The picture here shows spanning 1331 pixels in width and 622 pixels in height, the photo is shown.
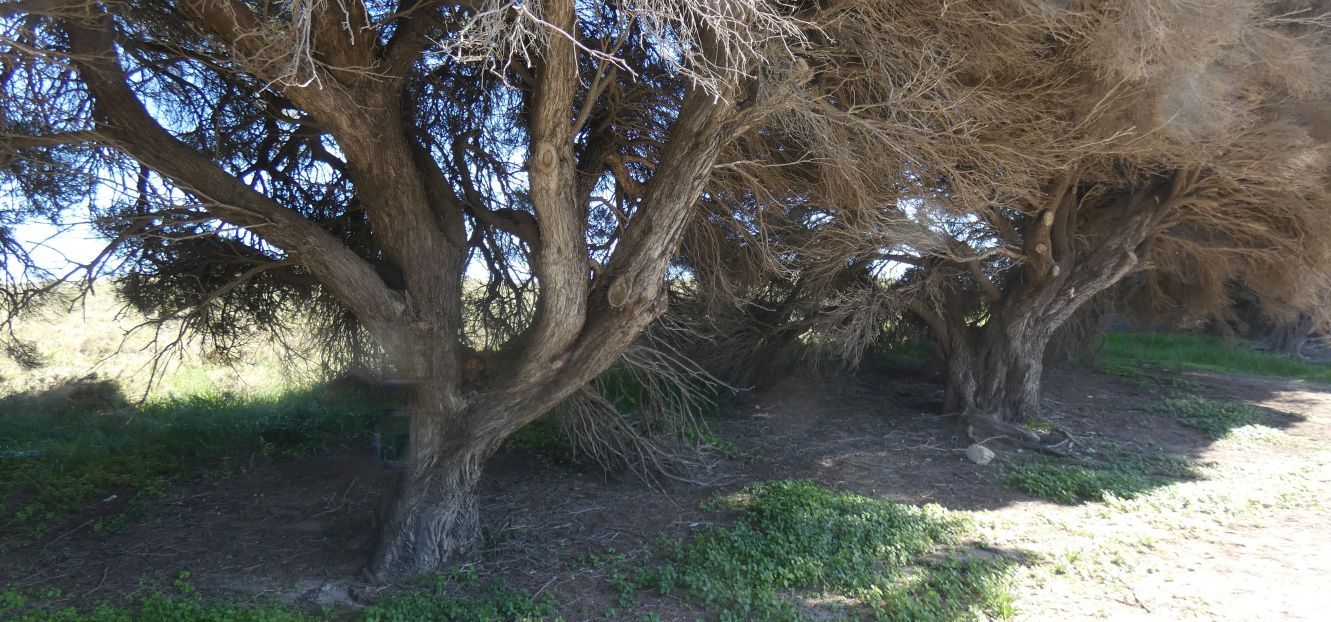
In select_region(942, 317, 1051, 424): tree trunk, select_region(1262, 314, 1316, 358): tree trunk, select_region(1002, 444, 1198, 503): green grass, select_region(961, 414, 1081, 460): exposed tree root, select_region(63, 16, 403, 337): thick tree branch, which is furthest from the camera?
select_region(1262, 314, 1316, 358): tree trunk

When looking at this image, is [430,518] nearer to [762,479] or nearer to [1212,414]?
[762,479]

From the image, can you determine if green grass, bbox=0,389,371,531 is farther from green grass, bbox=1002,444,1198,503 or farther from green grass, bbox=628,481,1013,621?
green grass, bbox=1002,444,1198,503

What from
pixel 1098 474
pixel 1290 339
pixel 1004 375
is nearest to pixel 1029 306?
pixel 1004 375

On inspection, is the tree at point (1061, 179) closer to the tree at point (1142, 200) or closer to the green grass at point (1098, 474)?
the tree at point (1142, 200)

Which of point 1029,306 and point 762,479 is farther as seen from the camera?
point 1029,306

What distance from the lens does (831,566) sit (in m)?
5.37

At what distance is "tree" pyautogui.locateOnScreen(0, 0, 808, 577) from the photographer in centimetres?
463

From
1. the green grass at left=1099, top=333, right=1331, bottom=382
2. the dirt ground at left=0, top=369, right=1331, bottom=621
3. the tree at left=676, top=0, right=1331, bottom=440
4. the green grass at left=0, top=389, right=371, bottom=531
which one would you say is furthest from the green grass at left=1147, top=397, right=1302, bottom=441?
the green grass at left=0, top=389, right=371, bottom=531

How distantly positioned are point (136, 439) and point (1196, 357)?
66.4 ft

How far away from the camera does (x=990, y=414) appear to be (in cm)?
987

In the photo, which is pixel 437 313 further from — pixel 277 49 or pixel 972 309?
pixel 972 309

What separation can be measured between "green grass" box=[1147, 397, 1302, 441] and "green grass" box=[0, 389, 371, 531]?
10372mm

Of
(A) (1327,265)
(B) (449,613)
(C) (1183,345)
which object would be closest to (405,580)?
(B) (449,613)

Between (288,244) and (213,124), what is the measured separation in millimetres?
2536
